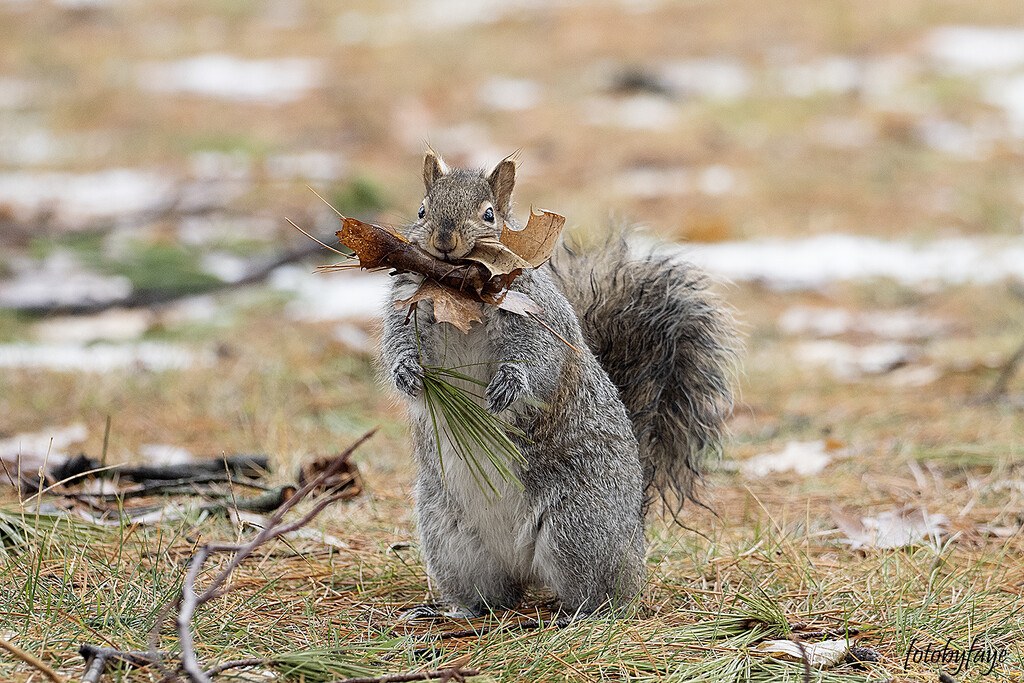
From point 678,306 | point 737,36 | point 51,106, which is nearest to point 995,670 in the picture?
point 678,306

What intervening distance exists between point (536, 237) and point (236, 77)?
1011 cm

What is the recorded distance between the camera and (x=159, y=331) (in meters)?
4.64

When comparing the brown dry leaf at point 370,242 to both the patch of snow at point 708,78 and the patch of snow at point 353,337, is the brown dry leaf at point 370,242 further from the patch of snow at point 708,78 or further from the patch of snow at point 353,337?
the patch of snow at point 708,78

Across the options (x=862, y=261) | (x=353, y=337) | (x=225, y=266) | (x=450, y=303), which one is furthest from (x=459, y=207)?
(x=862, y=261)

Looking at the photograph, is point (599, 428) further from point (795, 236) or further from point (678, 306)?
point (795, 236)

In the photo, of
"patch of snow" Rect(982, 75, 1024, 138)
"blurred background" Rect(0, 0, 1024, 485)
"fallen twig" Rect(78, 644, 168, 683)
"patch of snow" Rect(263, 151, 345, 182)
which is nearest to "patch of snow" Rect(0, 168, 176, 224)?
"blurred background" Rect(0, 0, 1024, 485)

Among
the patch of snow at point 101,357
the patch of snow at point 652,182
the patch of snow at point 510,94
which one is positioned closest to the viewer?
the patch of snow at point 101,357

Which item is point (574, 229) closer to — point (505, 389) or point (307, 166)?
point (505, 389)

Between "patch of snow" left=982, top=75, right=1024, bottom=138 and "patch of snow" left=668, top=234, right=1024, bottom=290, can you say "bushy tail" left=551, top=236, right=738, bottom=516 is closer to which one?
"patch of snow" left=668, top=234, right=1024, bottom=290

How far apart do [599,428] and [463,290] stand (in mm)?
424

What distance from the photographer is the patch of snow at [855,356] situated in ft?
13.8
